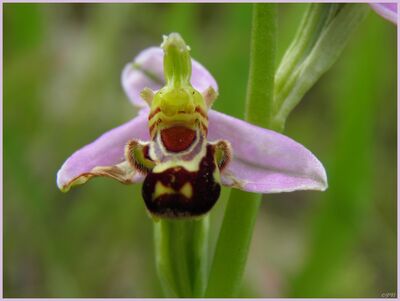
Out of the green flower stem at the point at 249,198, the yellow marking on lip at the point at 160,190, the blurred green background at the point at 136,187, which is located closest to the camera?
the yellow marking on lip at the point at 160,190

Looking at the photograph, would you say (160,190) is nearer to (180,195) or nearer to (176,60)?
(180,195)

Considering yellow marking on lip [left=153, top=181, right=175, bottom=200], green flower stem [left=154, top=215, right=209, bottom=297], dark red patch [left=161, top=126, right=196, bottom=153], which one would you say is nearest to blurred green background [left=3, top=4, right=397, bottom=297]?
green flower stem [left=154, top=215, right=209, bottom=297]

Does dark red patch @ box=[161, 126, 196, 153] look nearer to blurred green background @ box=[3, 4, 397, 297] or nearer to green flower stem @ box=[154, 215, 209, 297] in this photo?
green flower stem @ box=[154, 215, 209, 297]

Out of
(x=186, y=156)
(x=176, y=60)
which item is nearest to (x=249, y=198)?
(x=186, y=156)

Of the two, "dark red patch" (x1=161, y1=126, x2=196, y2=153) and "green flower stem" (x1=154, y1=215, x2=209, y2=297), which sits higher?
"dark red patch" (x1=161, y1=126, x2=196, y2=153)

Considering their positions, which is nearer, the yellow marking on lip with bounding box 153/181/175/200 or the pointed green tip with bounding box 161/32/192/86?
the yellow marking on lip with bounding box 153/181/175/200

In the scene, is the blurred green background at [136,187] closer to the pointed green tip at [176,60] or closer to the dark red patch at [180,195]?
the pointed green tip at [176,60]

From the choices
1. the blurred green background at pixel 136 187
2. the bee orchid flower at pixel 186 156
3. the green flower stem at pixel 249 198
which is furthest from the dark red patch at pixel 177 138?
the blurred green background at pixel 136 187
